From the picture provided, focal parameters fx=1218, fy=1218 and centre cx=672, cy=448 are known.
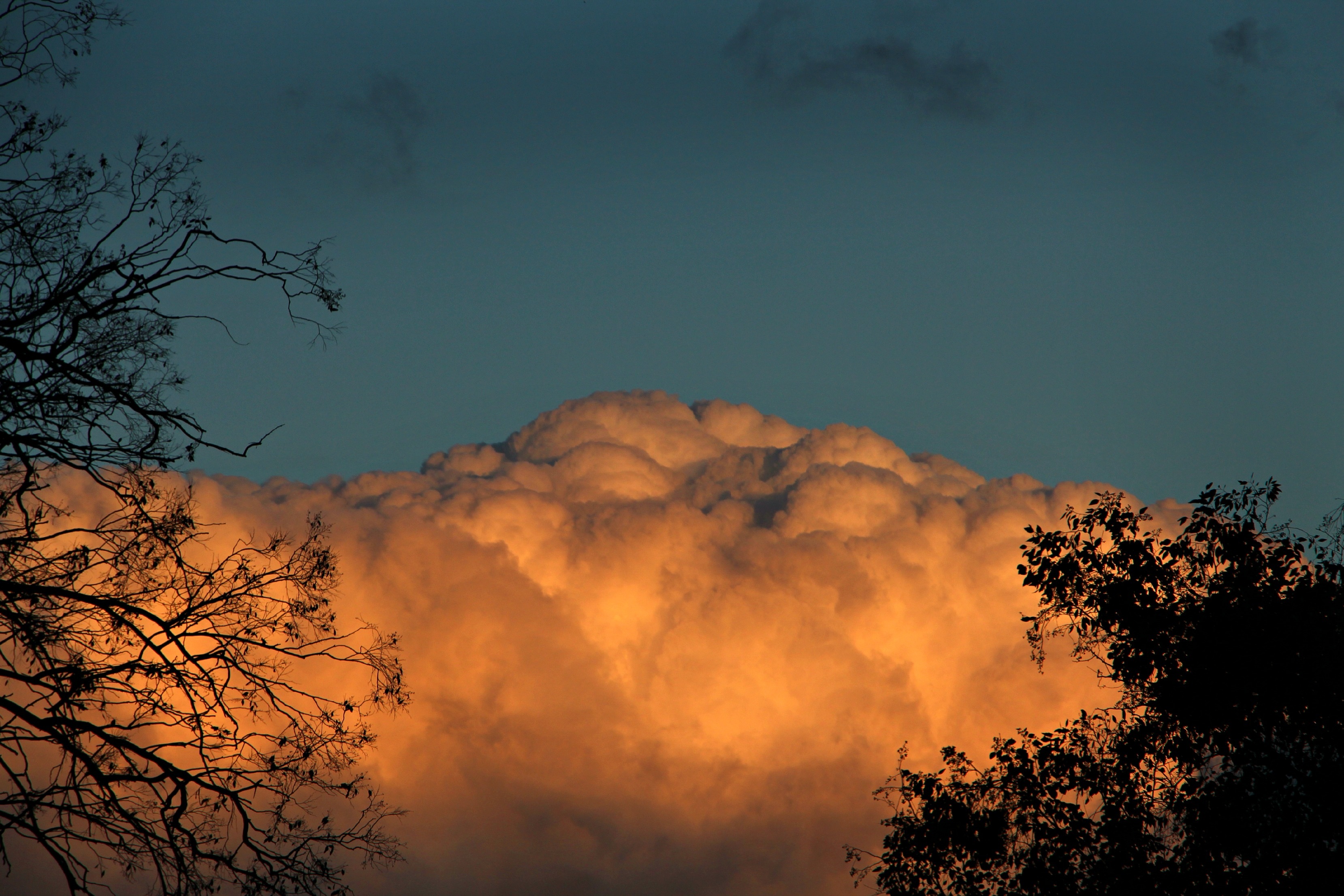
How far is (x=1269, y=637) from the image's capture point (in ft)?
56.6

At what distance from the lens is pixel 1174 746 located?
1923 cm

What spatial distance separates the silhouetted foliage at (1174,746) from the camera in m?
16.8

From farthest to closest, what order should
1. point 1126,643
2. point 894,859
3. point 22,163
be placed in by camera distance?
point 894,859 → point 1126,643 → point 22,163

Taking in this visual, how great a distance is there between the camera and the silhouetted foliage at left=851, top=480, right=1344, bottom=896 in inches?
663

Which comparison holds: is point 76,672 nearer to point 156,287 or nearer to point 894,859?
point 156,287

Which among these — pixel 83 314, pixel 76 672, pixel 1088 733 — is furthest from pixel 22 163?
pixel 1088 733

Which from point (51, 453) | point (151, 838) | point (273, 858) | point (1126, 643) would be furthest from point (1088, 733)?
point (51, 453)

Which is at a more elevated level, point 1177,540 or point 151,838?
point 1177,540

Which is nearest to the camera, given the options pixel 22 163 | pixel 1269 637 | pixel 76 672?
pixel 76 672

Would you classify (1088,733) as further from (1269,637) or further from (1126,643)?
(1269,637)

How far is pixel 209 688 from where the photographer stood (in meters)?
13.4

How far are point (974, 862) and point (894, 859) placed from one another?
1.55 meters

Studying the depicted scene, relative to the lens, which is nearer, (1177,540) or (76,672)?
(76,672)

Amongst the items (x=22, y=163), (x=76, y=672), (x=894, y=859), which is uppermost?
(x=22, y=163)
